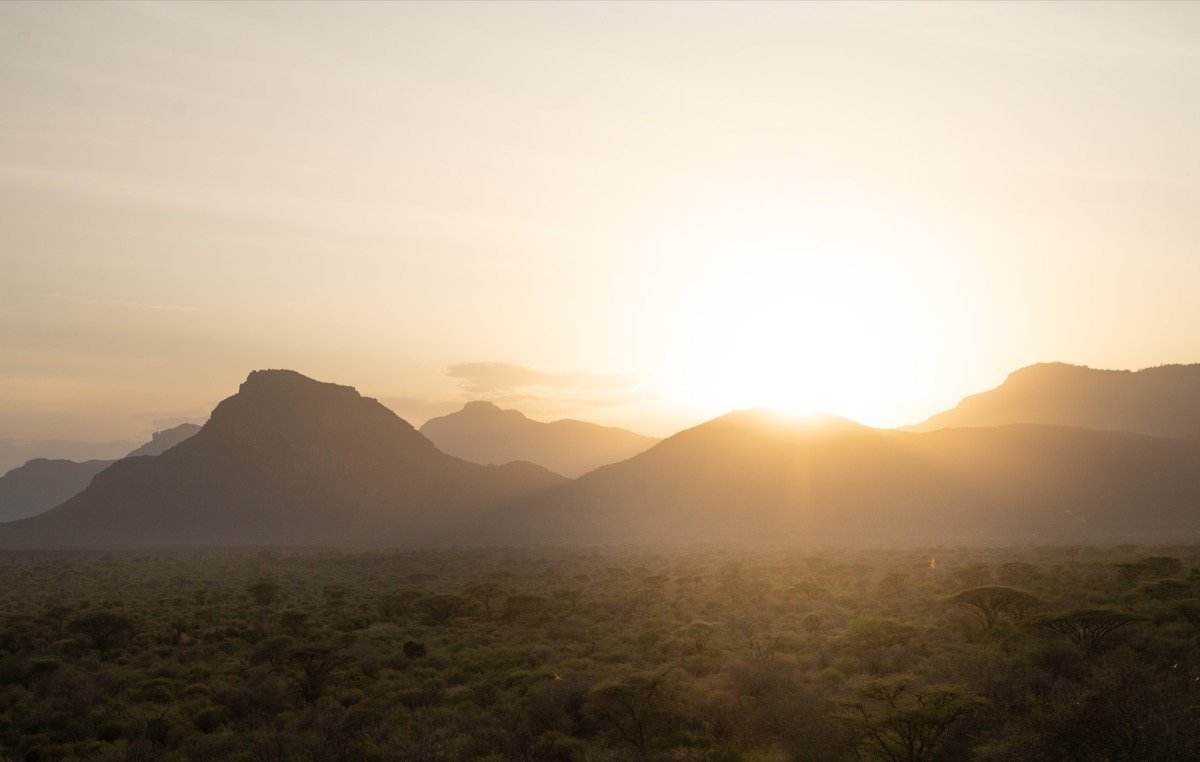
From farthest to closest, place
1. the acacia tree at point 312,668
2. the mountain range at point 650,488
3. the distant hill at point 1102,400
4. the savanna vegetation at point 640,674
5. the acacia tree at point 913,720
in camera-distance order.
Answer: the distant hill at point 1102,400 → the mountain range at point 650,488 → the acacia tree at point 312,668 → the savanna vegetation at point 640,674 → the acacia tree at point 913,720

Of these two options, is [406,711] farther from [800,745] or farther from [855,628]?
[855,628]

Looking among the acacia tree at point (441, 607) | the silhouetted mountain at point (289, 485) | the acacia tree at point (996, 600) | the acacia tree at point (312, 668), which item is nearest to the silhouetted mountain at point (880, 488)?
the silhouetted mountain at point (289, 485)

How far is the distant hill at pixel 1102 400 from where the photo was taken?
155 metres

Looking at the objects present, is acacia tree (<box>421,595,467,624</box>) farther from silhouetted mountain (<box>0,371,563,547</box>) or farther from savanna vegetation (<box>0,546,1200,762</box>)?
silhouetted mountain (<box>0,371,563,547</box>)

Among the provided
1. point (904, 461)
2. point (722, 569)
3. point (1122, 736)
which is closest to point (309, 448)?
point (904, 461)

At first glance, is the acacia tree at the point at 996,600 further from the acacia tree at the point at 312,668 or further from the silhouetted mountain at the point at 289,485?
the silhouetted mountain at the point at 289,485

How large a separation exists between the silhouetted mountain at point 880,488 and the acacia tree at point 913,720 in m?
81.0

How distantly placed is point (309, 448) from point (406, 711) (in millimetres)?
157350

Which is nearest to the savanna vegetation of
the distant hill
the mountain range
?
the mountain range

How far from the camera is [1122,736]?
14.3 metres

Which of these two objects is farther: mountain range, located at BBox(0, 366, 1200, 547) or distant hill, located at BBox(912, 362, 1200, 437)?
distant hill, located at BBox(912, 362, 1200, 437)

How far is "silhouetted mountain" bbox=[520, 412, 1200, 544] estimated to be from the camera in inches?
3967

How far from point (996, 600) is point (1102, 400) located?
172 m

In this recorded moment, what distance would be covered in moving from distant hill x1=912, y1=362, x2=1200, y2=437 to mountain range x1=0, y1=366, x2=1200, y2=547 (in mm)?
3186
